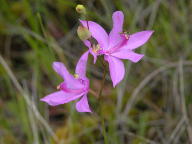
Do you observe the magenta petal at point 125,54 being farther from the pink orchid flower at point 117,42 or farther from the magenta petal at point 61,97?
the magenta petal at point 61,97

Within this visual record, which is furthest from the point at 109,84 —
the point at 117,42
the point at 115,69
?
the point at 115,69

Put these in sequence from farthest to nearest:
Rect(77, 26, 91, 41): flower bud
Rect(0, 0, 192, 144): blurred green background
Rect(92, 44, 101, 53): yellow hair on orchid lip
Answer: Rect(0, 0, 192, 144): blurred green background → Rect(92, 44, 101, 53): yellow hair on orchid lip → Rect(77, 26, 91, 41): flower bud

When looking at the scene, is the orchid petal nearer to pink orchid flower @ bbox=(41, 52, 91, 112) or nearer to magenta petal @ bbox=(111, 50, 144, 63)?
pink orchid flower @ bbox=(41, 52, 91, 112)

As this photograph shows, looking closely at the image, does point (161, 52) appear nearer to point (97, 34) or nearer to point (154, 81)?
point (154, 81)

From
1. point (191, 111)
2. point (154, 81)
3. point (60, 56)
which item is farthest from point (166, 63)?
point (60, 56)

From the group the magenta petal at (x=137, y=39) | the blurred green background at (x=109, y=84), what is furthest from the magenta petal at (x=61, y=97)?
the blurred green background at (x=109, y=84)

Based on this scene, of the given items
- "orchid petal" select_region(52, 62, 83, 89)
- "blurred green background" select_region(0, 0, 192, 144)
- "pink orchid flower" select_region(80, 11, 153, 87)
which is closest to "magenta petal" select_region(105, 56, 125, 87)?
"pink orchid flower" select_region(80, 11, 153, 87)
